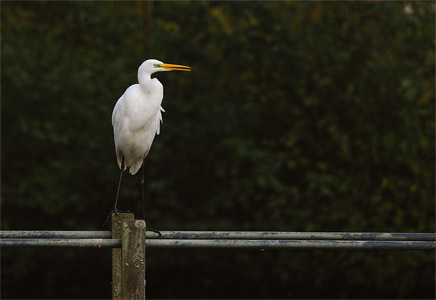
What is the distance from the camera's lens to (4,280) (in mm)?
7977

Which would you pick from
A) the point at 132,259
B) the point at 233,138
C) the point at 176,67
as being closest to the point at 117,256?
the point at 132,259

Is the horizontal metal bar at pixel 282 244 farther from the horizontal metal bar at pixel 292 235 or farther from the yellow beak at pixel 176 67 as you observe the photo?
the yellow beak at pixel 176 67

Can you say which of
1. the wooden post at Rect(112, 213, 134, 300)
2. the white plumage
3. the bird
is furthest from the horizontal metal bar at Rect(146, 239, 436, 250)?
the white plumage

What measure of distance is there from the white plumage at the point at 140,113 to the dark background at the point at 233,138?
2839mm

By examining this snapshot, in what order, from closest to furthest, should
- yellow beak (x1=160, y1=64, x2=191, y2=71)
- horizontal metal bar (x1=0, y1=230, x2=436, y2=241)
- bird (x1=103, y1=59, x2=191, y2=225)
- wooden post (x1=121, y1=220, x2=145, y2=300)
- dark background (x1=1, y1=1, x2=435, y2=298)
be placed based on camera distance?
1. wooden post (x1=121, y1=220, x2=145, y2=300)
2. horizontal metal bar (x1=0, y1=230, x2=436, y2=241)
3. yellow beak (x1=160, y1=64, x2=191, y2=71)
4. bird (x1=103, y1=59, x2=191, y2=225)
5. dark background (x1=1, y1=1, x2=435, y2=298)

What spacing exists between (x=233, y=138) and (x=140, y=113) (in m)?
3.21

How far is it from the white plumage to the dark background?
2.84 m

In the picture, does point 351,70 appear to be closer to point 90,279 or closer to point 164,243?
point 90,279

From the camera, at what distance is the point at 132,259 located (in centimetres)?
235

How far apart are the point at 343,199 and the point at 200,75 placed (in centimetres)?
195

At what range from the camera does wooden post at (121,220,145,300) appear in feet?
7.72

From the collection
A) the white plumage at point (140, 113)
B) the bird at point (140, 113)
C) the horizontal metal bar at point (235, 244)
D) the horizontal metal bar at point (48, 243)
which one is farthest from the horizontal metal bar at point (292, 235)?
the white plumage at point (140, 113)

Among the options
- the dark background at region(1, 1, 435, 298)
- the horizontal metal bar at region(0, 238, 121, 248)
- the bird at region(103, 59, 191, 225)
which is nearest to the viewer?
the horizontal metal bar at region(0, 238, 121, 248)

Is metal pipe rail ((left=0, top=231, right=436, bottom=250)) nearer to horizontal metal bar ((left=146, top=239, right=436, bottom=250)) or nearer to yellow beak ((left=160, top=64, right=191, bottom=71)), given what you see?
horizontal metal bar ((left=146, top=239, right=436, bottom=250))
